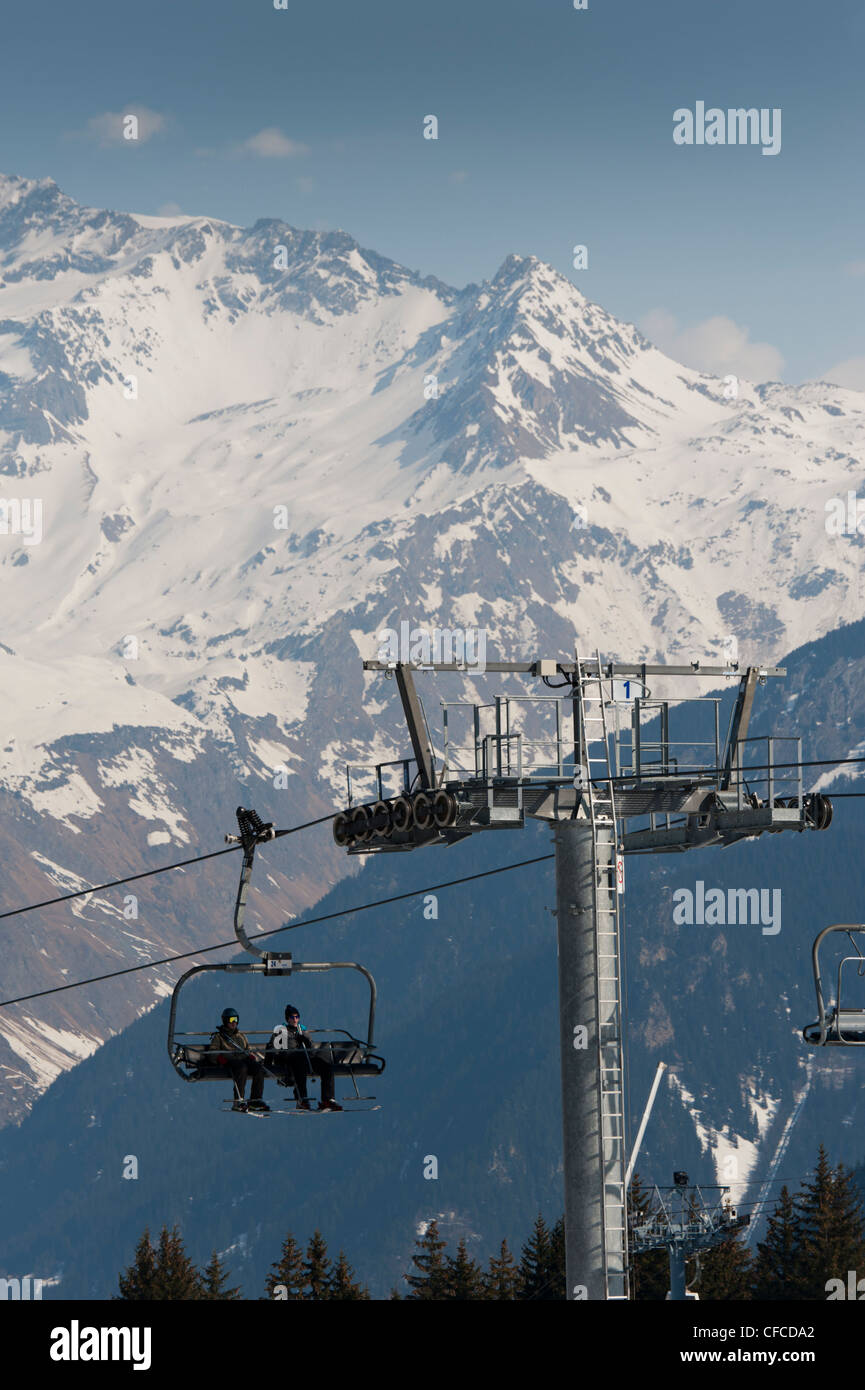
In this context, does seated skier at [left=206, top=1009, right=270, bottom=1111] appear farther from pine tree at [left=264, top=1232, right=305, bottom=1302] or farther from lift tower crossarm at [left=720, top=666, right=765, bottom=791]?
pine tree at [left=264, top=1232, right=305, bottom=1302]

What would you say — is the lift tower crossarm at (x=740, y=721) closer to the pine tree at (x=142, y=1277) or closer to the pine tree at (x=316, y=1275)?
the pine tree at (x=316, y=1275)

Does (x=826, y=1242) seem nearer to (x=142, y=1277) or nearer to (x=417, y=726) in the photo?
(x=142, y=1277)

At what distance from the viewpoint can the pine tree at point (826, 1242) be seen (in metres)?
121

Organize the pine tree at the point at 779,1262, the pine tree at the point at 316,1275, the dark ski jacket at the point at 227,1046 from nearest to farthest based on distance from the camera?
the dark ski jacket at the point at 227,1046, the pine tree at the point at 779,1262, the pine tree at the point at 316,1275

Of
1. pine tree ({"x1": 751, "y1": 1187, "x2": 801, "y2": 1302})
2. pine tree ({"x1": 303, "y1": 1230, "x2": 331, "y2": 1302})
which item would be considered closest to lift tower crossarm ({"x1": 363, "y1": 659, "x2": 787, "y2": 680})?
pine tree ({"x1": 751, "y1": 1187, "x2": 801, "y2": 1302})

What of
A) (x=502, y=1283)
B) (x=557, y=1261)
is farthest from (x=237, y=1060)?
(x=502, y=1283)

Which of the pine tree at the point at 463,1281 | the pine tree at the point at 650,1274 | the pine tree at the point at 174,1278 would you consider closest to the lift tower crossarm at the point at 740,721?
the pine tree at the point at 650,1274

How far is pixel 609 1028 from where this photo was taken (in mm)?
49500

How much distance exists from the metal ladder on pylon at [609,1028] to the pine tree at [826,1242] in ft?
242

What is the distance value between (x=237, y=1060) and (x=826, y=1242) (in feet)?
272

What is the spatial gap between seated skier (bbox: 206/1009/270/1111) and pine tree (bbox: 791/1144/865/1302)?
250ft
